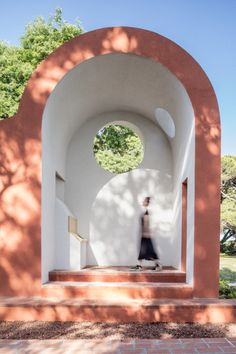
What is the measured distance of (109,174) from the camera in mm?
10000

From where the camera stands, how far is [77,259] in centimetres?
848

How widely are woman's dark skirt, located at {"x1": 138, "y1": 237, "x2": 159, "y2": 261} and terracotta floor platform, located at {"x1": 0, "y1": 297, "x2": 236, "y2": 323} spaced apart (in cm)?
225

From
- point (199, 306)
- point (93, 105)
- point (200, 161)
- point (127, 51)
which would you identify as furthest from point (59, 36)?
point (199, 306)

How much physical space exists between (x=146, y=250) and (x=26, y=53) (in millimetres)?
15814

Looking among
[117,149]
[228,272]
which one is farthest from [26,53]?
[228,272]

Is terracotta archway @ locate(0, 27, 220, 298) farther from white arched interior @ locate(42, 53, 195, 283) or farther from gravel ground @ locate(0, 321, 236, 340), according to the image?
gravel ground @ locate(0, 321, 236, 340)

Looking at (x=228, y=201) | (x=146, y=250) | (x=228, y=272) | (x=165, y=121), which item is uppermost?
(x=165, y=121)

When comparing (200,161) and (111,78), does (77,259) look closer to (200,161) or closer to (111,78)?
(200,161)

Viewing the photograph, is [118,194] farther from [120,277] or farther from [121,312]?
[121,312]

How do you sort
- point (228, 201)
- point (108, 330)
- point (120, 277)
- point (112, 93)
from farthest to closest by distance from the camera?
point (228, 201) → point (112, 93) → point (120, 277) → point (108, 330)

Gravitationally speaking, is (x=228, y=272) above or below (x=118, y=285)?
below

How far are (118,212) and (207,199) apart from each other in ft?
11.2

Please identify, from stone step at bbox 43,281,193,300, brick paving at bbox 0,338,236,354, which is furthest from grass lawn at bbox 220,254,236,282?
brick paving at bbox 0,338,236,354

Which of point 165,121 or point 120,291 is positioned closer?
point 120,291
